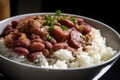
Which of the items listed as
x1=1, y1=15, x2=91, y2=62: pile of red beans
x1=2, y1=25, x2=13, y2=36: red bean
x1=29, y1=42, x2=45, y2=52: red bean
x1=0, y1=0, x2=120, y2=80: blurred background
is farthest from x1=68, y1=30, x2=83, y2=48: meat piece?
x1=0, y1=0, x2=120, y2=80: blurred background

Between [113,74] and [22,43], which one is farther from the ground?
[22,43]

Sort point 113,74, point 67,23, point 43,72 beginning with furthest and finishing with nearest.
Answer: point 113,74, point 67,23, point 43,72

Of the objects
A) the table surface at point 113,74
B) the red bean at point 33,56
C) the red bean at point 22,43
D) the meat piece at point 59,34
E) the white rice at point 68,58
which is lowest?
the table surface at point 113,74

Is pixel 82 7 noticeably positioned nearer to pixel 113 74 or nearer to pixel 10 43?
pixel 113 74

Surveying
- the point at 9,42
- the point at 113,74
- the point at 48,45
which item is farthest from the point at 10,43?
the point at 113,74

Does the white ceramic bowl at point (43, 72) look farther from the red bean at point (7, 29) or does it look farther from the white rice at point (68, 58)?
the red bean at point (7, 29)

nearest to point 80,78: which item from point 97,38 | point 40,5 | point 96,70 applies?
point 96,70

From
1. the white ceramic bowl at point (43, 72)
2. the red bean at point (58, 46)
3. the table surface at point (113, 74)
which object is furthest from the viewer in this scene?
the table surface at point (113, 74)

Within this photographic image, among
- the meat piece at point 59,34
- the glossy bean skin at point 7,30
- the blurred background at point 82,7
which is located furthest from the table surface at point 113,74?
the blurred background at point 82,7

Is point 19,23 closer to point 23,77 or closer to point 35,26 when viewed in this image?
point 35,26
